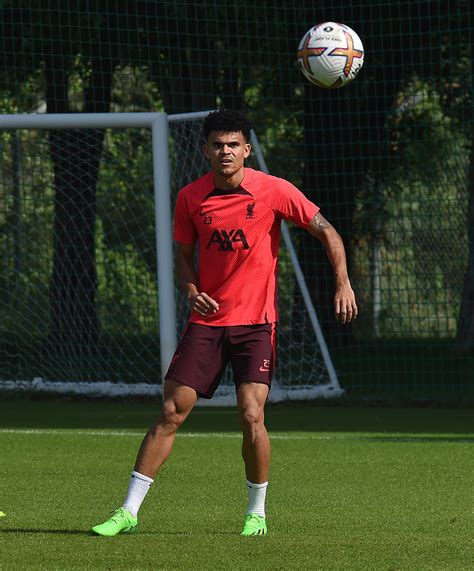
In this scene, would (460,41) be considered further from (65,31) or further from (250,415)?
(250,415)

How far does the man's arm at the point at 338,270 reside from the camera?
6.57 m

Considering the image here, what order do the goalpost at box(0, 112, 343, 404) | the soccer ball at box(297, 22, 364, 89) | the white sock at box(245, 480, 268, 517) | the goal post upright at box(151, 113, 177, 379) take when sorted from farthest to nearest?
the goalpost at box(0, 112, 343, 404) < the goal post upright at box(151, 113, 177, 379) < the soccer ball at box(297, 22, 364, 89) < the white sock at box(245, 480, 268, 517)

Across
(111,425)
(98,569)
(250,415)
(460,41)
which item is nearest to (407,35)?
(460,41)

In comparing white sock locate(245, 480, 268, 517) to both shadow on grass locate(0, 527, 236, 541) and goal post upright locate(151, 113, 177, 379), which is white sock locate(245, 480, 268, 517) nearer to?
shadow on grass locate(0, 527, 236, 541)

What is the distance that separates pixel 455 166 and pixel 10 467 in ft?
42.9

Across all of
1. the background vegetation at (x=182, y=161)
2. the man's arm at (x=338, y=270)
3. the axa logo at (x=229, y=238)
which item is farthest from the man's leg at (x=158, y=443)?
the background vegetation at (x=182, y=161)

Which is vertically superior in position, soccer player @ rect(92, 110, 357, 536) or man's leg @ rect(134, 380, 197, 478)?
soccer player @ rect(92, 110, 357, 536)

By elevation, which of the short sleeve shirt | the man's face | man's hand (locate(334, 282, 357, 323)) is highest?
the man's face

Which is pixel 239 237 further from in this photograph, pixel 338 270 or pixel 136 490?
pixel 136 490

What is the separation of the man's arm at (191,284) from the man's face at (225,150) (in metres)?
0.44

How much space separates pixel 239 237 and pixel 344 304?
0.60 meters

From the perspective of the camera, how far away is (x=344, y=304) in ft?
21.6

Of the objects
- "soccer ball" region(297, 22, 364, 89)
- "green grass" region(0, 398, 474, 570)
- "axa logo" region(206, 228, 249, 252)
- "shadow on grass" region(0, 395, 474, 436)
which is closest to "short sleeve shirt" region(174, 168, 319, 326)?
"axa logo" region(206, 228, 249, 252)

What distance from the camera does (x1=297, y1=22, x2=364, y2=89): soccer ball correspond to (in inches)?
401
